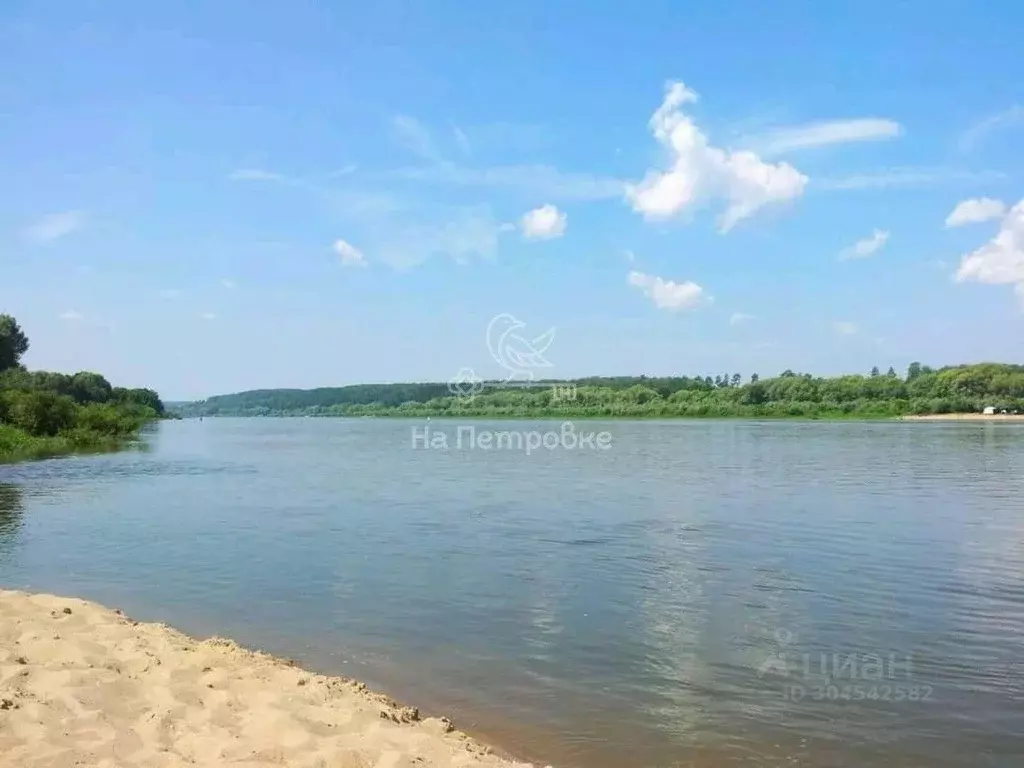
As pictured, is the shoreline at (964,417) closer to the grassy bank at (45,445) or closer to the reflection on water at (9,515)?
the grassy bank at (45,445)

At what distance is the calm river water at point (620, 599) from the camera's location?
8.20 m

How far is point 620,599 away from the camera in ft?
43.4

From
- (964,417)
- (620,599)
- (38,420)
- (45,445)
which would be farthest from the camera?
(964,417)

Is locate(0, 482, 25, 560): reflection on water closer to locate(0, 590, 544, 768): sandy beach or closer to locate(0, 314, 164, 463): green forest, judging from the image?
locate(0, 590, 544, 768): sandy beach

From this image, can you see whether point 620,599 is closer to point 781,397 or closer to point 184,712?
point 184,712

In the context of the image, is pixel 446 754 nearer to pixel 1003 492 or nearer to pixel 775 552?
pixel 775 552

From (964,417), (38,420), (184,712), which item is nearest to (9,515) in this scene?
(184,712)

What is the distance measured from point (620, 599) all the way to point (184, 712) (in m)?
7.74

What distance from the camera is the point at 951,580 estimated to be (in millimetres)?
14555

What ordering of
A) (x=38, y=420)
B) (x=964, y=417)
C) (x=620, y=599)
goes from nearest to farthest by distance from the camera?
(x=620, y=599) → (x=38, y=420) → (x=964, y=417)

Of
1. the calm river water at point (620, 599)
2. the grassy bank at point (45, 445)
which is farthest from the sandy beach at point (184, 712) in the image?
the grassy bank at point (45, 445)

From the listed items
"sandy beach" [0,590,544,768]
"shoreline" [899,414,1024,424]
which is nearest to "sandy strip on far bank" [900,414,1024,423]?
"shoreline" [899,414,1024,424]

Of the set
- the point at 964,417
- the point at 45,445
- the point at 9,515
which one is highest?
the point at 964,417

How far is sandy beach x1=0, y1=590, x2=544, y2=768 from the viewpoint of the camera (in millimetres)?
5938
